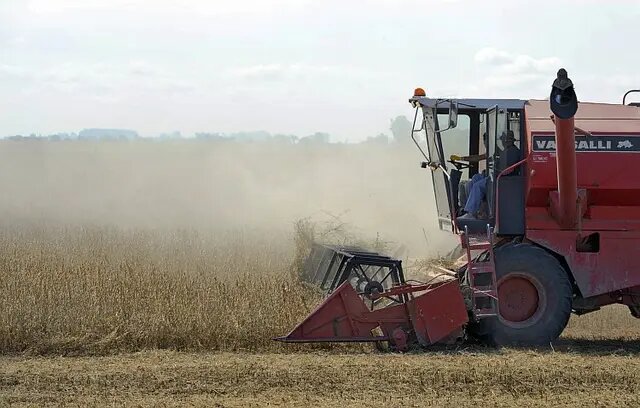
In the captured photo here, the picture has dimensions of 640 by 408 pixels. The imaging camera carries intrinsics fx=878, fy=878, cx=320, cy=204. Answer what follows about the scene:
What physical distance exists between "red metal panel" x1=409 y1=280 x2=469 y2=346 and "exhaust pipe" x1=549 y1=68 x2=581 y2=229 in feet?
4.18

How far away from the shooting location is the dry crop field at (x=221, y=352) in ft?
19.1

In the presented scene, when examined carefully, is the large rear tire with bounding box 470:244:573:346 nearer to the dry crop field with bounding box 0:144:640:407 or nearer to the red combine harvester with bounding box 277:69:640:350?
the red combine harvester with bounding box 277:69:640:350

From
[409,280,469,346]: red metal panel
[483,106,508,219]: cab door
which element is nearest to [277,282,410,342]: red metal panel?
[409,280,469,346]: red metal panel

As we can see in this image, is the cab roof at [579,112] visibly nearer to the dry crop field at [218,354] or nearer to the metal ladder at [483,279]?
the metal ladder at [483,279]

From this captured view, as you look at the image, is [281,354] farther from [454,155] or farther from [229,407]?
[454,155]

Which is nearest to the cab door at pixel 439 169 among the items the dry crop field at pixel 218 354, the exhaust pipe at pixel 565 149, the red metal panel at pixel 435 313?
the exhaust pipe at pixel 565 149

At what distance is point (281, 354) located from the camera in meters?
7.25

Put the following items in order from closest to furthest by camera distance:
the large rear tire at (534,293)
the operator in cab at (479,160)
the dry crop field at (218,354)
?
the dry crop field at (218,354) → the large rear tire at (534,293) → the operator in cab at (479,160)

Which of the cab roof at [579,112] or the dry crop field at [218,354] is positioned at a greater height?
the cab roof at [579,112]

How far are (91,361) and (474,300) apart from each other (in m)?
3.18

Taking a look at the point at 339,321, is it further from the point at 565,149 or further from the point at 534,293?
the point at 565,149

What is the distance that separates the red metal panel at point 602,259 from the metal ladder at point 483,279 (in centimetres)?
54

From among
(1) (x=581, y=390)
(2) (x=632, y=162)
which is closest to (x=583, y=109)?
(2) (x=632, y=162)

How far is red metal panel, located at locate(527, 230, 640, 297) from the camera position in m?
7.85
